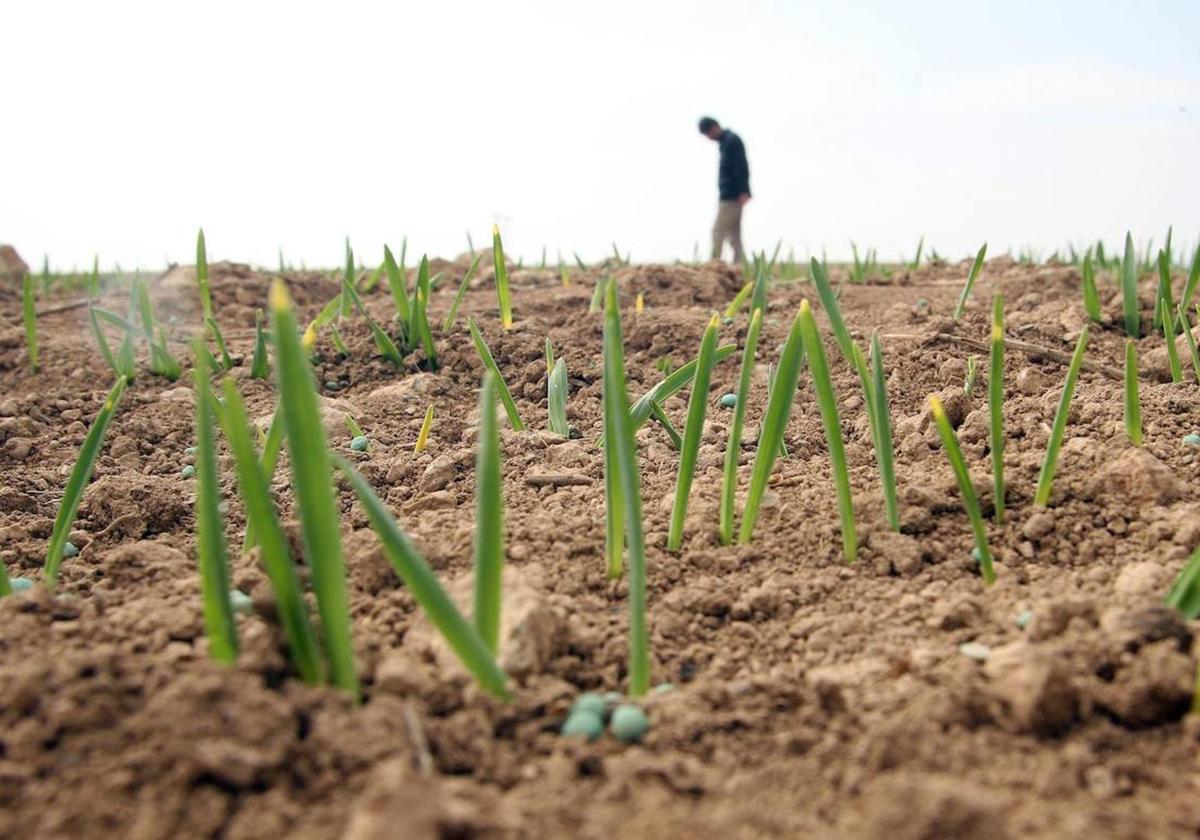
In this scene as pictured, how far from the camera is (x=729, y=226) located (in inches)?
400

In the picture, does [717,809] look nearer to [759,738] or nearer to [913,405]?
[759,738]

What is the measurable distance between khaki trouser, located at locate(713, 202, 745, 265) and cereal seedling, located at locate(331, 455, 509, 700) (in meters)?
9.13

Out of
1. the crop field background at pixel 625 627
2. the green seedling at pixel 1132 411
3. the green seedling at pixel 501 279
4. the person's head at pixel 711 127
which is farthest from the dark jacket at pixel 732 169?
the green seedling at pixel 1132 411

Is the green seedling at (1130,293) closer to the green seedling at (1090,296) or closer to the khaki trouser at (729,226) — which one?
the green seedling at (1090,296)

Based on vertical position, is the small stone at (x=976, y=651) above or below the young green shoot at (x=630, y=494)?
below

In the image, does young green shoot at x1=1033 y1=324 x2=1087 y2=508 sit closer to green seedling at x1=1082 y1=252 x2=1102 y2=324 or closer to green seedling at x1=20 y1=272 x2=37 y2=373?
green seedling at x1=1082 y1=252 x2=1102 y2=324

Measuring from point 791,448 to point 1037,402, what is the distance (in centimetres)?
52

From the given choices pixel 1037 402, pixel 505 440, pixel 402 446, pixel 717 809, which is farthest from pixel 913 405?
pixel 717 809

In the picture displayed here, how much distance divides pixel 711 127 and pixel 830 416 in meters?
9.38

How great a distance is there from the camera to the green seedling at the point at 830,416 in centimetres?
145

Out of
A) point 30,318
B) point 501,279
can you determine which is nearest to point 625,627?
point 501,279

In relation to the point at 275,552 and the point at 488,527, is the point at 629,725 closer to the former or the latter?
the point at 488,527

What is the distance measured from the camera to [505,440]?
88.0 inches

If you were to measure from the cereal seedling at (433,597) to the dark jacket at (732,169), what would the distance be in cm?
928
